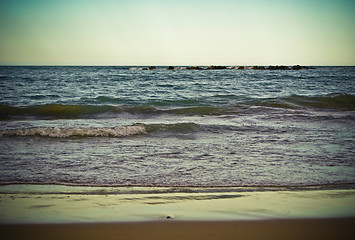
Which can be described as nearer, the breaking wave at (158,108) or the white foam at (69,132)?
the white foam at (69,132)

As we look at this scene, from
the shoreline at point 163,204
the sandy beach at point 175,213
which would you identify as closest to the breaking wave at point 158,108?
the shoreline at point 163,204

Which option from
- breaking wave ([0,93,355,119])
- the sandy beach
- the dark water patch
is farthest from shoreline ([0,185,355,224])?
the dark water patch

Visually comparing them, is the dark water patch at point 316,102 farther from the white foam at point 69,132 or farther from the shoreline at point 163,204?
the shoreline at point 163,204

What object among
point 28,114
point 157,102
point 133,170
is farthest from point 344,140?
point 28,114

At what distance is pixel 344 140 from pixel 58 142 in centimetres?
657

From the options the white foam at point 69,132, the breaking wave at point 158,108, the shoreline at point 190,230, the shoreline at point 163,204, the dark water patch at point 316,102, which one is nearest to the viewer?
the shoreline at point 190,230

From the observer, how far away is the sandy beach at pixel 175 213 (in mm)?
2951

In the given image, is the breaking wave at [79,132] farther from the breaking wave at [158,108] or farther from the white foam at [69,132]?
the breaking wave at [158,108]

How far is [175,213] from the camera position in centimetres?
334

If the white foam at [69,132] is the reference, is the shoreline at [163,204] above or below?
above

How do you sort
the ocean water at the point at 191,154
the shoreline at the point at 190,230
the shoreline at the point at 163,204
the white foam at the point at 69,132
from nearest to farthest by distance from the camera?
the shoreline at the point at 190,230 < the shoreline at the point at 163,204 < the ocean water at the point at 191,154 < the white foam at the point at 69,132

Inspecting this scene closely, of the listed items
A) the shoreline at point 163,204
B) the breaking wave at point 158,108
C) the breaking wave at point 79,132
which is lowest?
the breaking wave at point 158,108

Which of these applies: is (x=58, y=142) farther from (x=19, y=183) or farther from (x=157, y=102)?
(x=157, y=102)

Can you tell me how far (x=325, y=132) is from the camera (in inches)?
325
